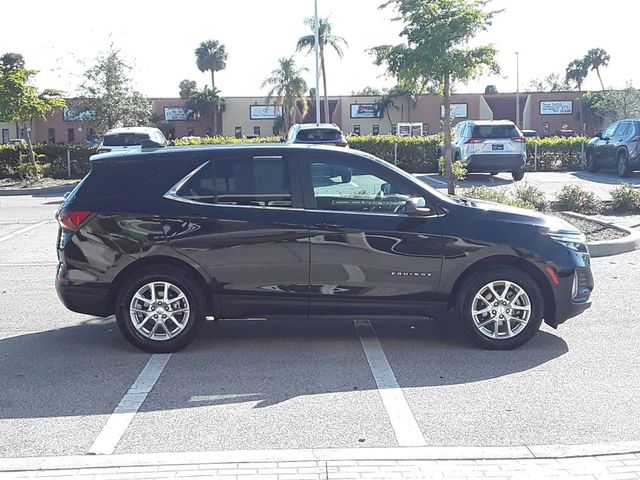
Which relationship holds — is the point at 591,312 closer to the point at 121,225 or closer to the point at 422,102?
the point at 121,225

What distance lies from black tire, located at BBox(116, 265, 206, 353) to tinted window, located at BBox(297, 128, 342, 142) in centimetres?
1519

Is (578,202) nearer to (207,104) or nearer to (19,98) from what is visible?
(19,98)

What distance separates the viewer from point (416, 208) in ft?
21.0

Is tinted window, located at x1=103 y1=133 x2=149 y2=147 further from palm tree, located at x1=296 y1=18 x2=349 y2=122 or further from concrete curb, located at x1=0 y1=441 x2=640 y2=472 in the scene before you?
palm tree, located at x1=296 y1=18 x2=349 y2=122

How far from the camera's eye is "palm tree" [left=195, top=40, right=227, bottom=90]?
3300 inches

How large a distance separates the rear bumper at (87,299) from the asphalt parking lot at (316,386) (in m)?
0.38

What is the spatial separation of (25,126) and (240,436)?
2348cm

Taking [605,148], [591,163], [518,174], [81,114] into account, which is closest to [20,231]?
[518,174]

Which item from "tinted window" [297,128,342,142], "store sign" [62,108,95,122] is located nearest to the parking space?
"tinted window" [297,128,342,142]

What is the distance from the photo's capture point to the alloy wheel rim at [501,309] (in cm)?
646

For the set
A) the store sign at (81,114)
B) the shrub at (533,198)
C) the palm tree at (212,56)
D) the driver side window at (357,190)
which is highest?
the palm tree at (212,56)

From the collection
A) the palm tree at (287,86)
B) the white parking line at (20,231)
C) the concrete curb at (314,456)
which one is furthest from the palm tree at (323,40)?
the concrete curb at (314,456)

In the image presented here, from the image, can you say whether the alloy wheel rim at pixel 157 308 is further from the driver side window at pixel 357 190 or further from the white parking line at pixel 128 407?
the driver side window at pixel 357 190

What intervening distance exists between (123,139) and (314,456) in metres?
19.0
